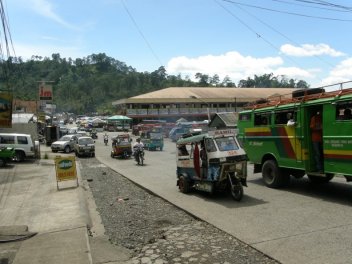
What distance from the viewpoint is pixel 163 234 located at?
9.71m

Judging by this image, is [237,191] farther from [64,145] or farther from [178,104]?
[178,104]

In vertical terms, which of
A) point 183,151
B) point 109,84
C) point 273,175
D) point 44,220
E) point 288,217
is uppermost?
point 109,84

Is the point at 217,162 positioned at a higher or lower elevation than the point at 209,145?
lower

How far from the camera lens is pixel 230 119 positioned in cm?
4438

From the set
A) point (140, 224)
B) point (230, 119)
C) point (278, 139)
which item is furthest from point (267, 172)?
point (230, 119)

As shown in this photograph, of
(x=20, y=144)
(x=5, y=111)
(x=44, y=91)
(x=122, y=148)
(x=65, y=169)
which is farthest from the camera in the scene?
(x=44, y=91)

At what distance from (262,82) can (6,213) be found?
13837 cm

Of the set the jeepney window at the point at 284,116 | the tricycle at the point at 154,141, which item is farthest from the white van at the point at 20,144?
the jeepney window at the point at 284,116

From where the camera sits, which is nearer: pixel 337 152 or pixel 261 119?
pixel 337 152

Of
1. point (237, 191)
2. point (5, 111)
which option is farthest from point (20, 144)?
point (237, 191)

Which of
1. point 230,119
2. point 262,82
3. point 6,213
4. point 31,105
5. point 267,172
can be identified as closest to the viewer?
point 6,213

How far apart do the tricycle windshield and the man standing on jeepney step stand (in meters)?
2.36

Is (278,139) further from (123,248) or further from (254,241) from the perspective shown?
(123,248)

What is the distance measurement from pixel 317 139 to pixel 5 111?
34.8 ft
